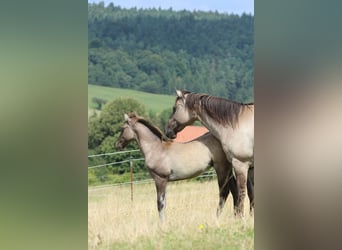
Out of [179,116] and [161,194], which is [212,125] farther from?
[161,194]

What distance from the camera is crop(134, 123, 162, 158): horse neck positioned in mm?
5195

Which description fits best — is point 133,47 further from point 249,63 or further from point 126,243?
point 126,243

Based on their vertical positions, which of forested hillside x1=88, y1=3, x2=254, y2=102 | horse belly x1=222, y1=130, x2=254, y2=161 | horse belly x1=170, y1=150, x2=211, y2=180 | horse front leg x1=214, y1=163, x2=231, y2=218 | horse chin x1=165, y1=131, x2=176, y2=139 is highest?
forested hillside x1=88, y1=3, x2=254, y2=102

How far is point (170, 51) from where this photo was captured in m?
5.27

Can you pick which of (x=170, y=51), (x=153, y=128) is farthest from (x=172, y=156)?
(x=170, y=51)

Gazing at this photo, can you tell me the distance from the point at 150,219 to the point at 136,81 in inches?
38.7

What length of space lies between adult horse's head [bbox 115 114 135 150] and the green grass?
0.50 feet

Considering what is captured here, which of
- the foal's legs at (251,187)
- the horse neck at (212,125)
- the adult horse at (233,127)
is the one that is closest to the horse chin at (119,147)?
the adult horse at (233,127)

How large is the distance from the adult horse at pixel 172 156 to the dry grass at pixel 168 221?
0.18 feet

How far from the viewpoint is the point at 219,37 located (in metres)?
5.36

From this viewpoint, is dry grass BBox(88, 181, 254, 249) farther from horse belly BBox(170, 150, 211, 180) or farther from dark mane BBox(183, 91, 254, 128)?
dark mane BBox(183, 91, 254, 128)

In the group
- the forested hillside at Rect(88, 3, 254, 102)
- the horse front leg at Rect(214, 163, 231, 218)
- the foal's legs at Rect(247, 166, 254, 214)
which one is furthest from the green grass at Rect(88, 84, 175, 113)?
the foal's legs at Rect(247, 166, 254, 214)

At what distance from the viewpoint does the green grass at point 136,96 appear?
16.3 feet
